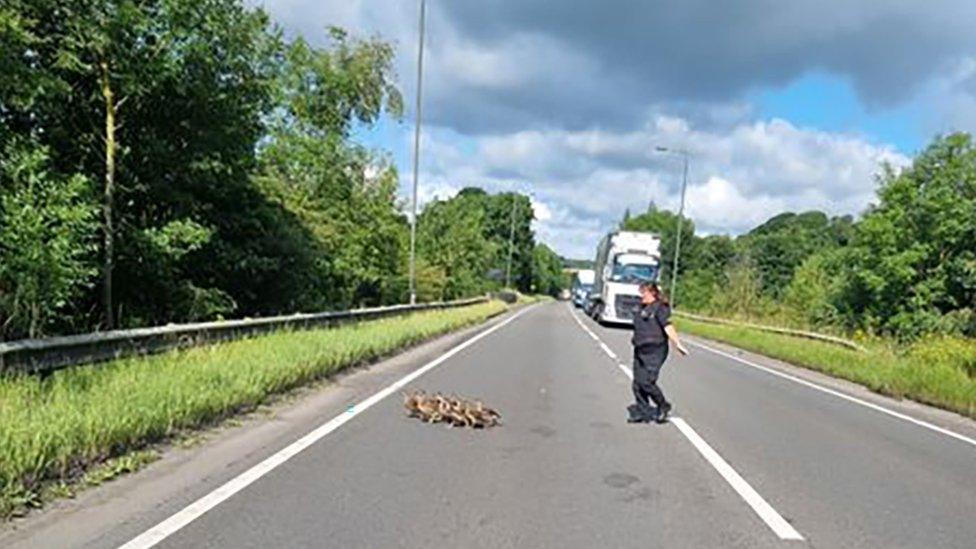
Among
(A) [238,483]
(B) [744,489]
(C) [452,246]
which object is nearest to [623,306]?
(C) [452,246]

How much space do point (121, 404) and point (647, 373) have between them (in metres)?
6.31

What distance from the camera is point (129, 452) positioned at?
831 cm

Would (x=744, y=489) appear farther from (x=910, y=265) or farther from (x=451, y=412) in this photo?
(x=910, y=265)

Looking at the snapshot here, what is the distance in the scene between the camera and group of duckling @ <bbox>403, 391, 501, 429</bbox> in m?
11.2

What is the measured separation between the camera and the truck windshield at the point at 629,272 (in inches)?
1766

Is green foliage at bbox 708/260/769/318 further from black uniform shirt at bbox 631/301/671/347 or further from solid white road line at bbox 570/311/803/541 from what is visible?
solid white road line at bbox 570/311/803/541

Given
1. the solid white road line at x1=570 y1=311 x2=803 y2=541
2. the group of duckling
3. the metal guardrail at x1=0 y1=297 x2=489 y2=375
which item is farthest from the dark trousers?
the metal guardrail at x1=0 y1=297 x2=489 y2=375

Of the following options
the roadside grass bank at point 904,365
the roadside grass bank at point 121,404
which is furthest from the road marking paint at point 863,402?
the roadside grass bank at point 121,404

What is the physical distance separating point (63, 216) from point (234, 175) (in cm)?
943

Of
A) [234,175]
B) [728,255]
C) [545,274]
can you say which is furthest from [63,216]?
[545,274]

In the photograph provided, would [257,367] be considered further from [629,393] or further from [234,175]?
[234,175]

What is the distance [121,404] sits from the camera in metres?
9.04

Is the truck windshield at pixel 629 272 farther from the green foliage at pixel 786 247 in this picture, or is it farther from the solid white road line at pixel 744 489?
the green foliage at pixel 786 247

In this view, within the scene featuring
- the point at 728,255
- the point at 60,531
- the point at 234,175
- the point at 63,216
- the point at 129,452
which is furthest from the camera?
the point at 728,255
